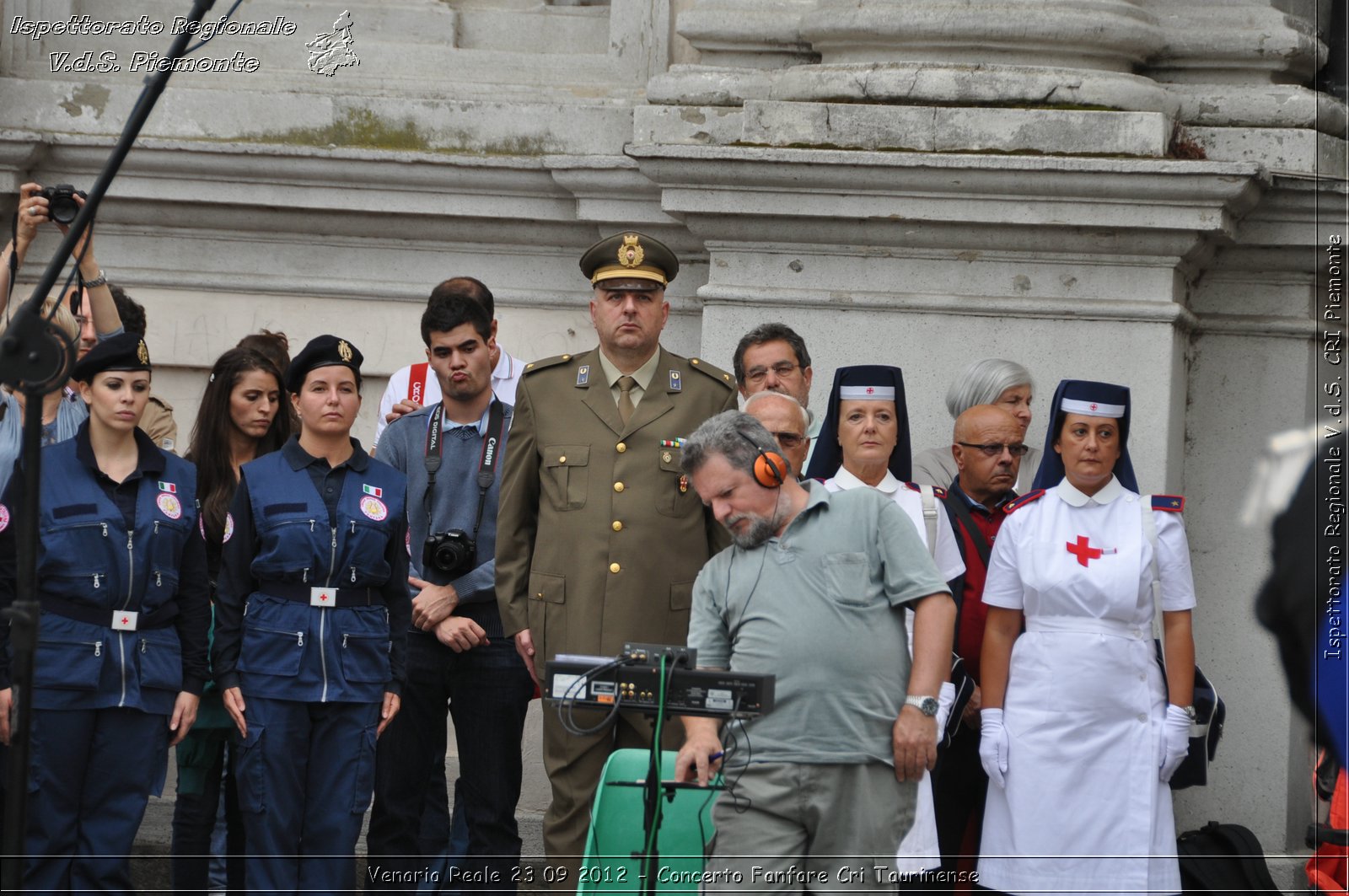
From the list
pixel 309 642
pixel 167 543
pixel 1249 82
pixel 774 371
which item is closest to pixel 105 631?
pixel 167 543

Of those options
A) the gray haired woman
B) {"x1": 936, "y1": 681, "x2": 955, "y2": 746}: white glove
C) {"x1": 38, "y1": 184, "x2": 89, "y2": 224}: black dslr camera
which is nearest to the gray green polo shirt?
{"x1": 936, "y1": 681, "x2": 955, "y2": 746}: white glove

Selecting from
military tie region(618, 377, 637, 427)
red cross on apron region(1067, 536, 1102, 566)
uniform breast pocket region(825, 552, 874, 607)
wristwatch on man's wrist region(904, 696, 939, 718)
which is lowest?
wristwatch on man's wrist region(904, 696, 939, 718)

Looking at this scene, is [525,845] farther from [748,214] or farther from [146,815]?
[748,214]

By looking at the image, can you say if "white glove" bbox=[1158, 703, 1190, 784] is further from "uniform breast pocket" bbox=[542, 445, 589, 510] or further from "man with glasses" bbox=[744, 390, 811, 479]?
"uniform breast pocket" bbox=[542, 445, 589, 510]

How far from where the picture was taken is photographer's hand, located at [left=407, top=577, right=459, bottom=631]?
5.50m

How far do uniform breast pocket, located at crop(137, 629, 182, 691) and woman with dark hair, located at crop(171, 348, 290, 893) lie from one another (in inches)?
11.2

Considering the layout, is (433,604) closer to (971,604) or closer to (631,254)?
(631,254)

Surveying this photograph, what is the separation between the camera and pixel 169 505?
5246mm

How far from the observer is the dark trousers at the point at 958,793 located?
17.6 feet

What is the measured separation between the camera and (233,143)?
677cm

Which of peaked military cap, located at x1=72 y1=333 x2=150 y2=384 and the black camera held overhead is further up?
peaked military cap, located at x1=72 y1=333 x2=150 y2=384

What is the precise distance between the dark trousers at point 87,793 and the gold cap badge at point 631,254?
185 centimetres

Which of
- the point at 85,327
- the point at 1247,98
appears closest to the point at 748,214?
the point at 1247,98

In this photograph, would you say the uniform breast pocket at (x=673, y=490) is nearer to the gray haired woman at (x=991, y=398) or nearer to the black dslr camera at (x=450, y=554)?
the black dslr camera at (x=450, y=554)
